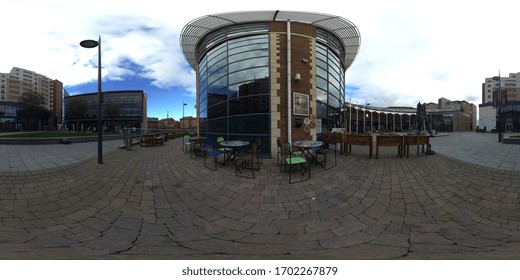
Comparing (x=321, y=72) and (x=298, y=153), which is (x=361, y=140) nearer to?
(x=298, y=153)

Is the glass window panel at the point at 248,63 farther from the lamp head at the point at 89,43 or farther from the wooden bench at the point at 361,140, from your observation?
the lamp head at the point at 89,43

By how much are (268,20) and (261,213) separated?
8.35 meters

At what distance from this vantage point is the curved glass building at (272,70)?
9367 mm

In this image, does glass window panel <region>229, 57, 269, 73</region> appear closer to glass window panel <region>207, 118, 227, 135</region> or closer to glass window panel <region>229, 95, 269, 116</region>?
glass window panel <region>229, 95, 269, 116</region>

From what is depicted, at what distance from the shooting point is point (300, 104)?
9.64 m

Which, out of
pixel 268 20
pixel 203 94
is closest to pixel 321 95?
pixel 268 20

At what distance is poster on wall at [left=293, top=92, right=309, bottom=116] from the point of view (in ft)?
31.2

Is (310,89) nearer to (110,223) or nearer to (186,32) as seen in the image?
(186,32)

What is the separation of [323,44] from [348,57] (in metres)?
3.38

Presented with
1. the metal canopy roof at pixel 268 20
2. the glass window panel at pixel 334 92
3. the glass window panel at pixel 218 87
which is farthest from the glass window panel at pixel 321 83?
the glass window panel at pixel 218 87

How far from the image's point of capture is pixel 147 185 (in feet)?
18.9

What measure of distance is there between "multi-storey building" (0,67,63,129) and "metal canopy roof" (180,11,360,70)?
4865cm

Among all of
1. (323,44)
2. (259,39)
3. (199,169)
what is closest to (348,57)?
(323,44)

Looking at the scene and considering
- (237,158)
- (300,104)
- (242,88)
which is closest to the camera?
(237,158)
